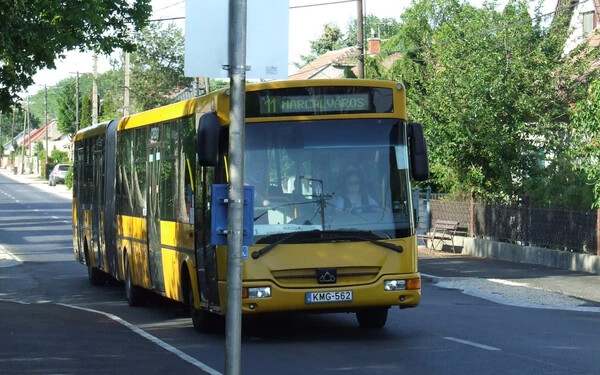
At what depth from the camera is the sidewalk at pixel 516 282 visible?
1980cm

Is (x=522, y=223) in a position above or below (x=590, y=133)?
below

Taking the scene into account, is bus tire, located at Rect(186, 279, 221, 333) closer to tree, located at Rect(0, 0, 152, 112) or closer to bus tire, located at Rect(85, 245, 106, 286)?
tree, located at Rect(0, 0, 152, 112)

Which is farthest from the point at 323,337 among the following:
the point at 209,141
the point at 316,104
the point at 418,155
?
the point at 209,141

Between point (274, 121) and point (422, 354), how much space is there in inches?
121

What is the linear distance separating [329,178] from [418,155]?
103 cm

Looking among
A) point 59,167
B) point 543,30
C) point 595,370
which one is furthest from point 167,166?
point 59,167

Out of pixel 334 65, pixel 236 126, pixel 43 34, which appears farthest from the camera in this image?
pixel 334 65

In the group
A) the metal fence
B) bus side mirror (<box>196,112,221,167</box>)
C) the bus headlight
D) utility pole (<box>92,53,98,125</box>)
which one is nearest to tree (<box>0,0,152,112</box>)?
the bus headlight

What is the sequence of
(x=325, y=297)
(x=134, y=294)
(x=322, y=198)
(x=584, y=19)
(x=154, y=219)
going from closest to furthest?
1. (x=325, y=297)
2. (x=322, y=198)
3. (x=154, y=219)
4. (x=134, y=294)
5. (x=584, y=19)

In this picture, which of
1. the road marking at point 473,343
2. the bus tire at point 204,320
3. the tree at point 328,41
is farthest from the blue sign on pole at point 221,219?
the tree at point 328,41

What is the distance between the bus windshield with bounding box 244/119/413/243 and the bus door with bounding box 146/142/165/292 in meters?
3.96

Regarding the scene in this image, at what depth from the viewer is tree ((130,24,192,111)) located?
76.6 meters

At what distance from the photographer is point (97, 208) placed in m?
22.5

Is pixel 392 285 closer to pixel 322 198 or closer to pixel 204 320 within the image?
pixel 322 198
